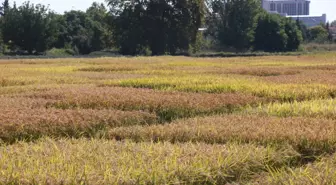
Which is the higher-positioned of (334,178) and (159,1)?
(159,1)

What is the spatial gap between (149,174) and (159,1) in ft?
151

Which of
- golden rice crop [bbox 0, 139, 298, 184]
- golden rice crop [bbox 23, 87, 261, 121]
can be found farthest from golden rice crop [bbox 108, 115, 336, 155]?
golden rice crop [bbox 23, 87, 261, 121]

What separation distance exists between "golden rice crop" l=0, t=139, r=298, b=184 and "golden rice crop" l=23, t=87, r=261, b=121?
254 centimetres

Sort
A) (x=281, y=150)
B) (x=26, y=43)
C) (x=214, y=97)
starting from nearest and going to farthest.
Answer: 1. (x=281, y=150)
2. (x=214, y=97)
3. (x=26, y=43)

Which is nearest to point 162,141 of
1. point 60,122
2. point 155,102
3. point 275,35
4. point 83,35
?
point 60,122

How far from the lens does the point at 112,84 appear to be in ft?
36.9

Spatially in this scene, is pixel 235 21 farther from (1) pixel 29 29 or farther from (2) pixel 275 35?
(1) pixel 29 29

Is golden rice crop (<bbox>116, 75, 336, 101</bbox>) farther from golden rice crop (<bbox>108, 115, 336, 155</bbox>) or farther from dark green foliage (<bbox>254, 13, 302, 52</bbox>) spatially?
dark green foliage (<bbox>254, 13, 302, 52</bbox>)

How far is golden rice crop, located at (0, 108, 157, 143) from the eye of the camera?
5.32m

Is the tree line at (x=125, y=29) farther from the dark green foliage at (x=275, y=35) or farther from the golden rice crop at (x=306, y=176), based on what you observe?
the golden rice crop at (x=306, y=176)

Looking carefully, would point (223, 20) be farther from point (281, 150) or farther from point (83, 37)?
point (281, 150)

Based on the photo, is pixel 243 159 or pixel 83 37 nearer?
pixel 243 159

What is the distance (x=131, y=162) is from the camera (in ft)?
12.0

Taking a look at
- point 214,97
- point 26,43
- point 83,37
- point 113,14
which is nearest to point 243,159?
point 214,97
